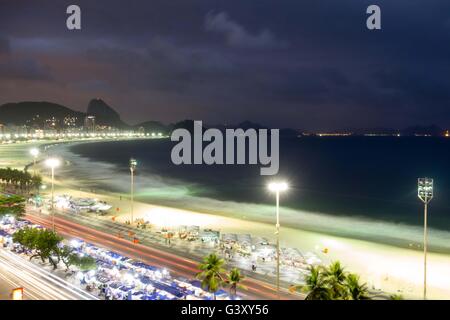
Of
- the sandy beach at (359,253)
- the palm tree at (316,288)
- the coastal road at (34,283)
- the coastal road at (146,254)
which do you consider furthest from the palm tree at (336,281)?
the coastal road at (34,283)

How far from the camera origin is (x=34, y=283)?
2728 cm

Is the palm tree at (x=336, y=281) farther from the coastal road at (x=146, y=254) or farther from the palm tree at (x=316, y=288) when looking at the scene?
the coastal road at (x=146, y=254)

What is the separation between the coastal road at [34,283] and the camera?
25.3 meters

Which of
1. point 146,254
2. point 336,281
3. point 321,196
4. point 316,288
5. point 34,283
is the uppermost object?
point 336,281

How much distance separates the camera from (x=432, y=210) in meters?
72.1

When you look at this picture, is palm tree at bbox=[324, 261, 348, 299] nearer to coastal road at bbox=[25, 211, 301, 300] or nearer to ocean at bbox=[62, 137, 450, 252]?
coastal road at bbox=[25, 211, 301, 300]

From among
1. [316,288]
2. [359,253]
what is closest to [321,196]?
[359,253]

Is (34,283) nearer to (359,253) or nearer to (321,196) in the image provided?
(359,253)

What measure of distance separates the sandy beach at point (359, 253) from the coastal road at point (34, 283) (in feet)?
71.8

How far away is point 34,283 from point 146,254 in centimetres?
1124
